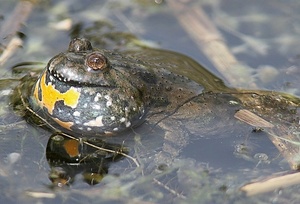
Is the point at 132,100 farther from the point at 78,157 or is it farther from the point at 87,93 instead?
the point at 78,157

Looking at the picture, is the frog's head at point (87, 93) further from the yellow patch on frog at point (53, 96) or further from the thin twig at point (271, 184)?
the thin twig at point (271, 184)

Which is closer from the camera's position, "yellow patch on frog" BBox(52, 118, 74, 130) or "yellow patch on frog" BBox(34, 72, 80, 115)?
"yellow patch on frog" BBox(34, 72, 80, 115)

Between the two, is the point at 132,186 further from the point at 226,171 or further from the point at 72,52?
the point at 72,52

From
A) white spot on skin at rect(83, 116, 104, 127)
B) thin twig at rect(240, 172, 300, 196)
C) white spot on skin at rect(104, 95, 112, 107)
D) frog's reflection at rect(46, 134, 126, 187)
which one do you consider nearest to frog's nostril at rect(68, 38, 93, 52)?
white spot on skin at rect(104, 95, 112, 107)

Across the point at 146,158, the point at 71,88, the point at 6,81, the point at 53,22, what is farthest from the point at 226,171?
the point at 53,22

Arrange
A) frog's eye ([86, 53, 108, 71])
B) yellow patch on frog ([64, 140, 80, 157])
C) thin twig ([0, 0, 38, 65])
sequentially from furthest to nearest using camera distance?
thin twig ([0, 0, 38, 65])
yellow patch on frog ([64, 140, 80, 157])
frog's eye ([86, 53, 108, 71])

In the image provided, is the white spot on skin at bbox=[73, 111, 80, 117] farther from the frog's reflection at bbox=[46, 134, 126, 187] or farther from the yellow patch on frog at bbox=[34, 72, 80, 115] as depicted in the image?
the frog's reflection at bbox=[46, 134, 126, 187]
